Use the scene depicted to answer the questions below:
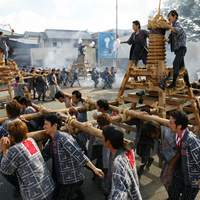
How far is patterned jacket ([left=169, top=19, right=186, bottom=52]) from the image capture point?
4.20m

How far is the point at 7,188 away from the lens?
3764 mm

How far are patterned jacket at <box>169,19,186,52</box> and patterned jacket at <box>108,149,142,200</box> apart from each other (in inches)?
126

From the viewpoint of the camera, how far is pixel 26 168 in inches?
91.9

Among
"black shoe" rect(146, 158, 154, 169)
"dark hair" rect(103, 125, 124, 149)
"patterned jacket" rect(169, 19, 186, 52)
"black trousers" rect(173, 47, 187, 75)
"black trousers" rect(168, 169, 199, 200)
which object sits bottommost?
"black shoe" rect(146, 158, 154, 169)

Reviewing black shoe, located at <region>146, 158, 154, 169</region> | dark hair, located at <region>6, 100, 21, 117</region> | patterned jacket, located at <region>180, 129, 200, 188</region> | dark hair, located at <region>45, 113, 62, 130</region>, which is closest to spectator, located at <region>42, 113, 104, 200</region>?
dark hair, located at <region>45, 113, 62, 130</region>

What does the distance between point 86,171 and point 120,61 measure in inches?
1094

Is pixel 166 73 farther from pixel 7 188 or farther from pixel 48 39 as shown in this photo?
pixel 48 39

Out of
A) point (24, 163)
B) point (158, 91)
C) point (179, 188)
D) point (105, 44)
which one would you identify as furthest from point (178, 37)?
point (105, 44)

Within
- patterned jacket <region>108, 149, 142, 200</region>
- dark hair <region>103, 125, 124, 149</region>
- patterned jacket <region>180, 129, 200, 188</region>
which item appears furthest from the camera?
patterned jacket <region>180, 129, 200, 188</region>

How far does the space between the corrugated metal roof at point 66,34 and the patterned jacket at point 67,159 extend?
40009 millimetres

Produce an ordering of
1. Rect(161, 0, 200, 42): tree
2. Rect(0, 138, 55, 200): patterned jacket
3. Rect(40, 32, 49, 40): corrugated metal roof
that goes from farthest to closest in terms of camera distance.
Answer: Rect(40, 32, 49, 40): corrugated metal roof, Rect(161, 0, 200, 42): tree, Rect(0, 138, 55, 200): patterned jacket

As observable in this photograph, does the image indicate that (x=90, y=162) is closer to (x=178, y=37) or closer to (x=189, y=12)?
(x=178, y=37)

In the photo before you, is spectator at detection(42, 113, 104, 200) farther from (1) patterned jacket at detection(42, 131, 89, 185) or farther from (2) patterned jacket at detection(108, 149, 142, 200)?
(2) patterned jacket at detection(108, 149, 142, 200)

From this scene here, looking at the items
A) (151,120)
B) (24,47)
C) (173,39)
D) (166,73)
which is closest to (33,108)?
(151,120)
